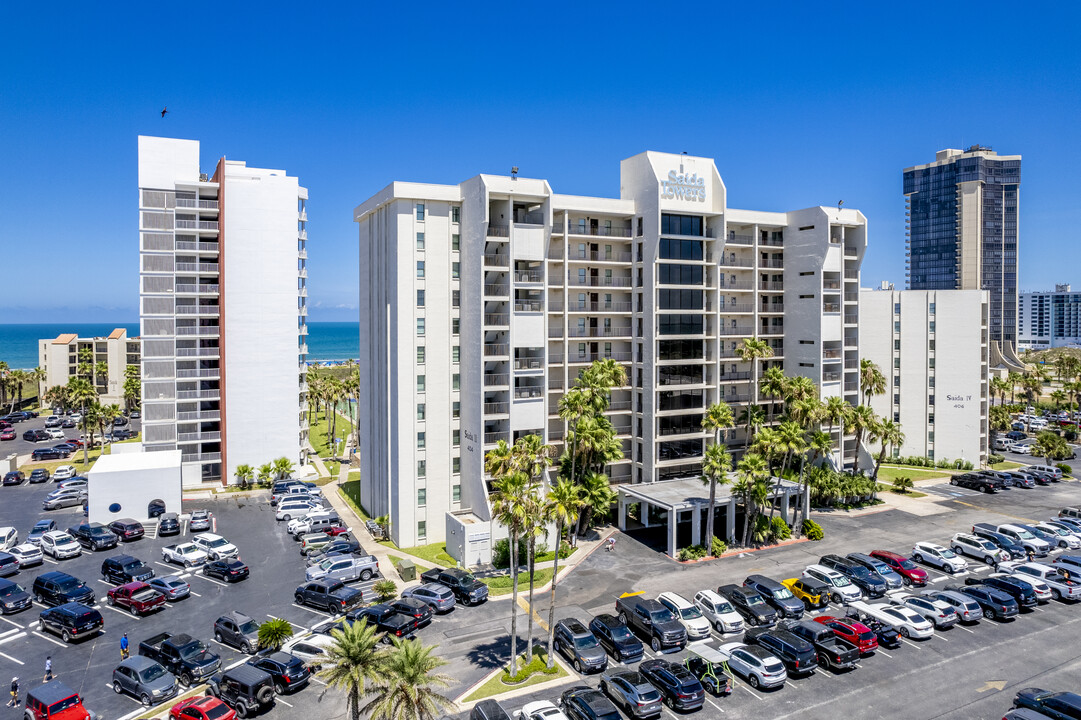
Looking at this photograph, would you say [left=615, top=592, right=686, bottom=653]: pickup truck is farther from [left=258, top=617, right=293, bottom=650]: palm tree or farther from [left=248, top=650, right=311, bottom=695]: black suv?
[left=258, top=617, right=293, bottom=650]: palm tree

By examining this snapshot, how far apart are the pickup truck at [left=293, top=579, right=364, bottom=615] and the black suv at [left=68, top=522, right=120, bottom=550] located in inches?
892

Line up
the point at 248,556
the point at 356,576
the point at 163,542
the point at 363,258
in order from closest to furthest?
the point at 356,576 < the point at 248,556 < the point at 163,542 < the point at 363,258

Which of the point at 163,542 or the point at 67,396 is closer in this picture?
the point at 163,542

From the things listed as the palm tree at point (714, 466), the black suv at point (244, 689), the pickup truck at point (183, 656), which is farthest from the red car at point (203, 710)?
the palm tree at point (714, 466)

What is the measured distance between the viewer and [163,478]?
6500 cm

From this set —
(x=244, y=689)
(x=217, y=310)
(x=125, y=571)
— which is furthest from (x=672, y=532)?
(x=217, y=310)

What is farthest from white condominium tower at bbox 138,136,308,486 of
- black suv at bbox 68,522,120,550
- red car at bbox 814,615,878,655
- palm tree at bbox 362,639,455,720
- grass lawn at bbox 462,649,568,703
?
red car at bbox 814,615,878,655

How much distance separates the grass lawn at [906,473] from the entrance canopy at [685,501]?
28.1 metres

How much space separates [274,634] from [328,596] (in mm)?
6078

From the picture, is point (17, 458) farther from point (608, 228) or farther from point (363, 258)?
point (608, 228)

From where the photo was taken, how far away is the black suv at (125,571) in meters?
48.5

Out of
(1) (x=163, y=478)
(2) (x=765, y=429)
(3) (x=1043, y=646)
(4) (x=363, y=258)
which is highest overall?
(4) (x=363, y=258)

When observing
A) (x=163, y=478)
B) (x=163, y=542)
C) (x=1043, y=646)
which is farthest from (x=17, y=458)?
(x=1043, y=646)

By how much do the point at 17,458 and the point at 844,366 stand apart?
105 m
